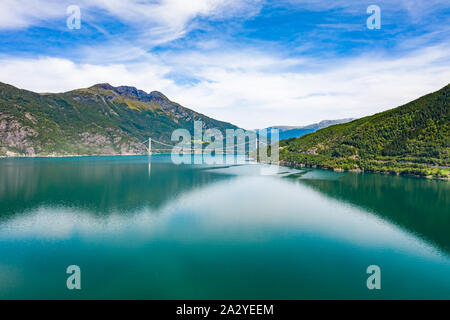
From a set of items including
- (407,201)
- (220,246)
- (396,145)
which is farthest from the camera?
(396,145)

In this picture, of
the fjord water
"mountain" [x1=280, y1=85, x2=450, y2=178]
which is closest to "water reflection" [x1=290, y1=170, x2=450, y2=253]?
the fjord water

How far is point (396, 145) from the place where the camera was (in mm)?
81562

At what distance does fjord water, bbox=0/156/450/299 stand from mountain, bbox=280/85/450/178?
116ft

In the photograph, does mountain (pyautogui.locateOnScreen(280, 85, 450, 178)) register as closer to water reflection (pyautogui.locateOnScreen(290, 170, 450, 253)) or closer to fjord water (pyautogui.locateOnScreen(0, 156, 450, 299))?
water reflection (pyautogui.locateOnScreen(290, 170, 450, 253))

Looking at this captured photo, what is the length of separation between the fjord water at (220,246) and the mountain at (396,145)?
3528 centimetres

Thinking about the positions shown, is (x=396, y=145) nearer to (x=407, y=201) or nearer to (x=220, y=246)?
(x=407, y=201)

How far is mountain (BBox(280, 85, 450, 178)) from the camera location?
69.8 m

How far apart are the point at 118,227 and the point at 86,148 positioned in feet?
602

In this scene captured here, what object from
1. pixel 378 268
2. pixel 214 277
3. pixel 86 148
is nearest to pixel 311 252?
pixel 378 268

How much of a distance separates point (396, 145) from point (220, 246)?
81656mm

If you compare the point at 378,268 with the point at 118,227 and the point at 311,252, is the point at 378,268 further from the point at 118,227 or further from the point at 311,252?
the point at 118,227

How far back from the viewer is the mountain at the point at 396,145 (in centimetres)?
6975

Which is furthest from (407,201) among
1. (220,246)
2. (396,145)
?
(396,145)

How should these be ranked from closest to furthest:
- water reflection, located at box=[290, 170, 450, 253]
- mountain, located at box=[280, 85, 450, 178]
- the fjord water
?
1. the fjord water
2. water reflection, located at box=[290, 170, 450, 253]
3. mountain, located at box=[280, 85, 450, 178]
